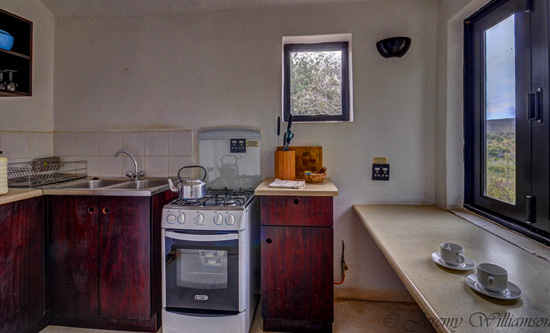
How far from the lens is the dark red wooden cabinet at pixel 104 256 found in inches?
69.7

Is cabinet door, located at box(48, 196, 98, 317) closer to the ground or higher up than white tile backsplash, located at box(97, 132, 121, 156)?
closer to the ground

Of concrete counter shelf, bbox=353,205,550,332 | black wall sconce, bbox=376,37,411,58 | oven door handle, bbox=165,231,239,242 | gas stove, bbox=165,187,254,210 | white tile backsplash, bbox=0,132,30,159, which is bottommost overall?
oven door handle, bbox=165,231,239,242

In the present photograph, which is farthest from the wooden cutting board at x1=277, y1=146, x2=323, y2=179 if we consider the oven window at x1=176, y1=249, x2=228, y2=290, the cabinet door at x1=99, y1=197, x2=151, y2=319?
the cabinet door at x1=99, y1=197, x2=151, y2=319

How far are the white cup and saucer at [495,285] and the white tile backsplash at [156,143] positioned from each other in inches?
84.4

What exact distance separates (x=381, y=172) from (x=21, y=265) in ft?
7.75

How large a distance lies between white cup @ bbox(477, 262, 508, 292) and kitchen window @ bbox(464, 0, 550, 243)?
0.69 metres

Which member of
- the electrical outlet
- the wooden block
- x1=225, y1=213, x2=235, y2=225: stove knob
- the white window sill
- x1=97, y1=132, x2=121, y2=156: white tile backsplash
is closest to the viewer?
the white window sill

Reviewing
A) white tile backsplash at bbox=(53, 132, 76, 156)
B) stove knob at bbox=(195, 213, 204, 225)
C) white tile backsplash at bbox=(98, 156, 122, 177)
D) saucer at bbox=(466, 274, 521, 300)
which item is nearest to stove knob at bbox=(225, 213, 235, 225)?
stove knob at bbox=(195, 213, 204, 225)

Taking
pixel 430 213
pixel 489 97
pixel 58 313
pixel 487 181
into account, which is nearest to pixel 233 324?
pixel 58 313

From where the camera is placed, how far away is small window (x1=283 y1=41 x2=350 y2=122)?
224cm

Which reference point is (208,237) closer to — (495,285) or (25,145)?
(495,285)

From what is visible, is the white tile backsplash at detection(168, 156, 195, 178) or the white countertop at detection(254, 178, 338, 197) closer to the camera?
the white countertop at detection(254, 178, 338, 197)

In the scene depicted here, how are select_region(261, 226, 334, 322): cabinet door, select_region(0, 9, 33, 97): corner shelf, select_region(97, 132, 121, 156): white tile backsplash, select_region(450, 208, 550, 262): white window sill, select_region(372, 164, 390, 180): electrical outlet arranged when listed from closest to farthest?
select_region(450, 208, 550, 262): white window sill < select_region(261, 226, 334, 322): cabinet door < select_region(0, 9, 33, 97): corner shelf < select_region(372, 164, 390, 180): electrical outlet < select_region(97, 132, 121, 156): white tile backsplash

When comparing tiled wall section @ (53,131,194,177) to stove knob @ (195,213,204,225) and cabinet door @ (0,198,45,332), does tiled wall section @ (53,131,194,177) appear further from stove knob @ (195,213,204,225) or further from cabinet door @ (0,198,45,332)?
stove knob @ (195,213,204,225)
